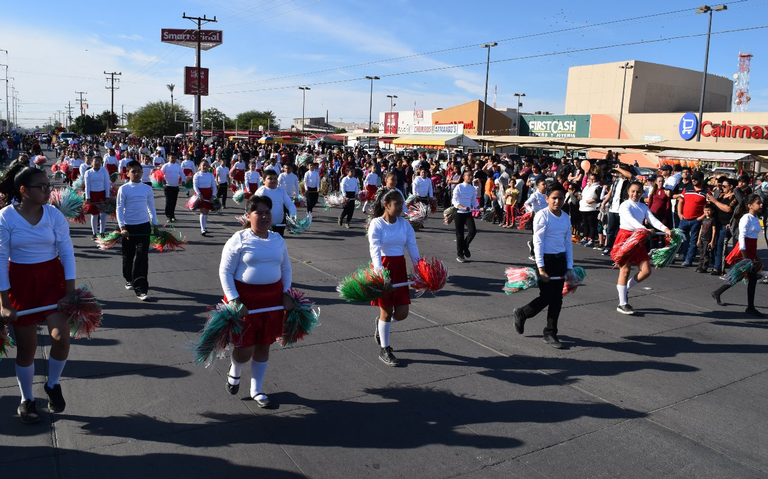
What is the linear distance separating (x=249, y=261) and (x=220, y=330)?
0.56 metres

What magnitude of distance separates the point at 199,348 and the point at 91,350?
Result: 208 cm

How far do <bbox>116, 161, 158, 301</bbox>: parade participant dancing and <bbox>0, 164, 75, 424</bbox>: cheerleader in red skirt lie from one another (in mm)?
3278

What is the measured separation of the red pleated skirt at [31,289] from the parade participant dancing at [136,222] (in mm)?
3407

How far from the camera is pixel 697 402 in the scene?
4969 mm

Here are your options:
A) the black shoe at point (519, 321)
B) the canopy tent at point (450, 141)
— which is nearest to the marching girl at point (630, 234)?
the black shoe at point (519, 321)

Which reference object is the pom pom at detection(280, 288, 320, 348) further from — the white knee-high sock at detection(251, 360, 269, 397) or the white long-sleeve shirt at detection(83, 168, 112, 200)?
the white long-sleeve shirt at detection(83, 168, 112, 200)

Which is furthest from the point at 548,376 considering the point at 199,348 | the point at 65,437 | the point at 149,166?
the point at 149,166

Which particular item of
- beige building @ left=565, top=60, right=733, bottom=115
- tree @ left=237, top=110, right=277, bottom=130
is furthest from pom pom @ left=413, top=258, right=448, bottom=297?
tree @ left=237, top=110, right=277, bottom=130

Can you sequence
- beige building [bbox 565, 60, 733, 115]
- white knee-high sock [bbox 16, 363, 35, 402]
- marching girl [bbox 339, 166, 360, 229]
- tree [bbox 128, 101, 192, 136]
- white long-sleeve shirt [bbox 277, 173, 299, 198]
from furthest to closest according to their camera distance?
tree [bbox 128, 101, 192, 136]
beige building [bbox 565, 60, 733, 115]
marching girl [bbox 339, 166, 360, 229]
white long-sleeve shirt [bbox 277, 173, 299, 198]
white knee-high sock [bbox 16, 363, 35, 402]

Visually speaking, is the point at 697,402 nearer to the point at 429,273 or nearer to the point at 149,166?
the point at 429,273

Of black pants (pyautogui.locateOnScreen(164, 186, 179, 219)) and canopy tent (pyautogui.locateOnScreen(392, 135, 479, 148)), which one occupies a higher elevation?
canopy tent (pyautogui.locateOnScreen(392, 135, 479, 148))

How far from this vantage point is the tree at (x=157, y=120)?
9150 cm

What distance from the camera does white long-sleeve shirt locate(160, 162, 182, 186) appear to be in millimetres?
13875

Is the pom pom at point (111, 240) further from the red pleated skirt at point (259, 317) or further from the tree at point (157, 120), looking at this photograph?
the tree at point (157, 120)
